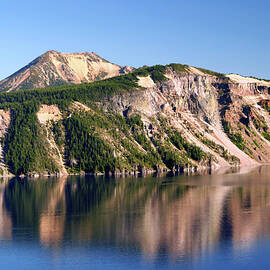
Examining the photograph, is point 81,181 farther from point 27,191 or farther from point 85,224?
point 85,224

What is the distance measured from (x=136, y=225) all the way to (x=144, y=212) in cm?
1485

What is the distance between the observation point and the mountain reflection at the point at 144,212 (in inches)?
3565

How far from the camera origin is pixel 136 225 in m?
103

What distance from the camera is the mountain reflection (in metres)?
90.6

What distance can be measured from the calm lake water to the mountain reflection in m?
0.18

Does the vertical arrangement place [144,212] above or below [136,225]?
above

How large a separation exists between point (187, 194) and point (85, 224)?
45174 millimetres

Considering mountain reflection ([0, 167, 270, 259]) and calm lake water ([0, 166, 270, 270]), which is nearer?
calm lake water ([0, 166, 270, 270])

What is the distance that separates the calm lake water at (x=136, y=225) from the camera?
79.3m

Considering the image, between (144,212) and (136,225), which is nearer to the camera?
(136,225)

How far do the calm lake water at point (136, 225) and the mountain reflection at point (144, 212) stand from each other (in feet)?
0.58

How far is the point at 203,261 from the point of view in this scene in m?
78.0

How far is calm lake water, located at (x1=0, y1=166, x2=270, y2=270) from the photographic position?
260 ft

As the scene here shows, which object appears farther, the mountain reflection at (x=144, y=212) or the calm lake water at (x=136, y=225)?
the mountain reflection at (x=144, y=212)
